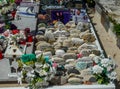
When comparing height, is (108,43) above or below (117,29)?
below

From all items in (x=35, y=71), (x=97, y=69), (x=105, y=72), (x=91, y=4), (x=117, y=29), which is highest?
(x=35, y=71)

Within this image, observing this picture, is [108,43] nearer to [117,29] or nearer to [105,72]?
[117,29]

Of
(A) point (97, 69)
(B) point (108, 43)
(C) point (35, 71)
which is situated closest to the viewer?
(C) point (35, 71)

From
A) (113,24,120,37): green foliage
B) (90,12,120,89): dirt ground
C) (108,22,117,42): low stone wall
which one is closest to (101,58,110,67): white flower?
(90,12,120,89): dirt ground

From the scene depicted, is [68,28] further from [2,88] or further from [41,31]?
[2,88]

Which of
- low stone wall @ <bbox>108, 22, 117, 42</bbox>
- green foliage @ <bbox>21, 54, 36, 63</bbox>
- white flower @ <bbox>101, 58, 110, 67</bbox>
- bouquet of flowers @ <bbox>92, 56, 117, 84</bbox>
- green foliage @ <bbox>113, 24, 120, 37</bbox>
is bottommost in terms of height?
low stone wall @ <bbox>108, 22, 117, 42</bbox>

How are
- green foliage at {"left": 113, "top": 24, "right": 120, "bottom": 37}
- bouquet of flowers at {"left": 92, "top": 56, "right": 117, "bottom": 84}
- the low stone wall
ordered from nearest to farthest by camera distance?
bouquet of flowers at {"left": 92, "top": 56, "right": 117, "bottom": 84}
green foliage at {"left": 113, "top": 24, "right": 120, "bottom": 37}
the low stone wall

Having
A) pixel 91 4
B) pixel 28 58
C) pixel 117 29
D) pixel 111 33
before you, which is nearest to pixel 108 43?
pixel 117 29

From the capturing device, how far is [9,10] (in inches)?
795

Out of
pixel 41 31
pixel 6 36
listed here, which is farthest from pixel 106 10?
pixel 6 36

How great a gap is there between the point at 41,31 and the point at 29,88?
6727 mm

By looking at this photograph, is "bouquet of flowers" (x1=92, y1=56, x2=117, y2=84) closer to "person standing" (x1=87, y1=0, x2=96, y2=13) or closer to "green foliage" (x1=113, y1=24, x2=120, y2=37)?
"green foliage" (x1=113, y1=24, x2=120, y2=37)

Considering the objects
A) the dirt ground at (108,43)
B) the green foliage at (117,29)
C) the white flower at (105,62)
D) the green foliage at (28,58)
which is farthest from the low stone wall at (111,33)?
the green foliage at (28,58)

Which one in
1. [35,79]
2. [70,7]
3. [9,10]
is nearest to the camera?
[35,79]
